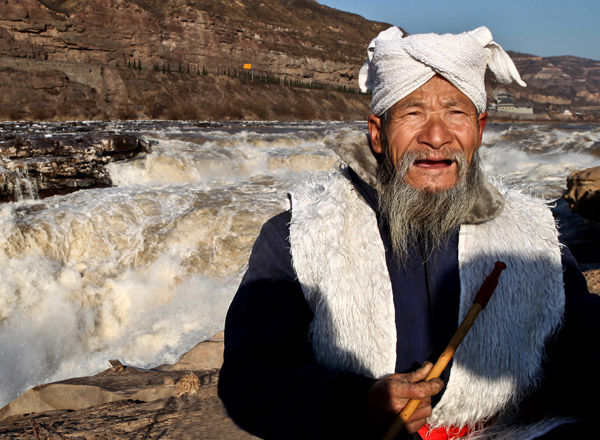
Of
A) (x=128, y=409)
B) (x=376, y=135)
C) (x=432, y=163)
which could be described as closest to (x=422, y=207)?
(x=432, y=163)

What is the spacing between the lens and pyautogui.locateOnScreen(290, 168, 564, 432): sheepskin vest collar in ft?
4.33

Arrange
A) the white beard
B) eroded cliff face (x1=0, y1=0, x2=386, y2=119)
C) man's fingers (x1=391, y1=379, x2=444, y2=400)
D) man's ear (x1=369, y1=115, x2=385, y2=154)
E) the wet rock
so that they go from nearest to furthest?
man's fingers (x1=391, y1=379, x2=444, y2=400)
the white beard
man's ear (x1=369, y1=115, x2=385, y2=154)
the wet rock
eroded cliff face (x1=0, y1=0, x2=386, y2=119)

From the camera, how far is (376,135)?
5.20 feet

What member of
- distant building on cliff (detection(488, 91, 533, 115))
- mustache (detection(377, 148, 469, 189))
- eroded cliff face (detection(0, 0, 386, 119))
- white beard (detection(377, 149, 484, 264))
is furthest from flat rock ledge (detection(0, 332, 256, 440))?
distant building on cliff (detection(488, 91, 533, 115))

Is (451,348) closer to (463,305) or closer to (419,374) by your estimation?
(419,374)

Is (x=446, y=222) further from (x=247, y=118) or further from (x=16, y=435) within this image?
(x=247, y=118)

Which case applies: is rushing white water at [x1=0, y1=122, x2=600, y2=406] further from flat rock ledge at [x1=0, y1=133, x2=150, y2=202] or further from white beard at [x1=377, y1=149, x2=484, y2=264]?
white beard at [x1=377, y1=149, x2=484, y2=264]

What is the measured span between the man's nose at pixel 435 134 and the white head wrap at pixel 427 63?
122 mm

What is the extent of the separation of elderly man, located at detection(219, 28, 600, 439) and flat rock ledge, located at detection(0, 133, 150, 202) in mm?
8459

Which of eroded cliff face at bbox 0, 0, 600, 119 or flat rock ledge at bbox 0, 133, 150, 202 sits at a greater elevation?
eroded cliff face at bbox 0, 0, 600, 119

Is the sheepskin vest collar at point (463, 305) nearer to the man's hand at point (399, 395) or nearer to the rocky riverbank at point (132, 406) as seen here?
the man's hand at point (399, 395)

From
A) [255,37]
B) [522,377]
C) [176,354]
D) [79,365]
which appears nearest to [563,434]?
[522,377]

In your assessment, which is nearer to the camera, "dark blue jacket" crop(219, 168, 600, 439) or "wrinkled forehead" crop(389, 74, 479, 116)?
"dark blue jacket" crop(219, 168, 600, 439)

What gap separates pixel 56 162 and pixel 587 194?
970 cm
